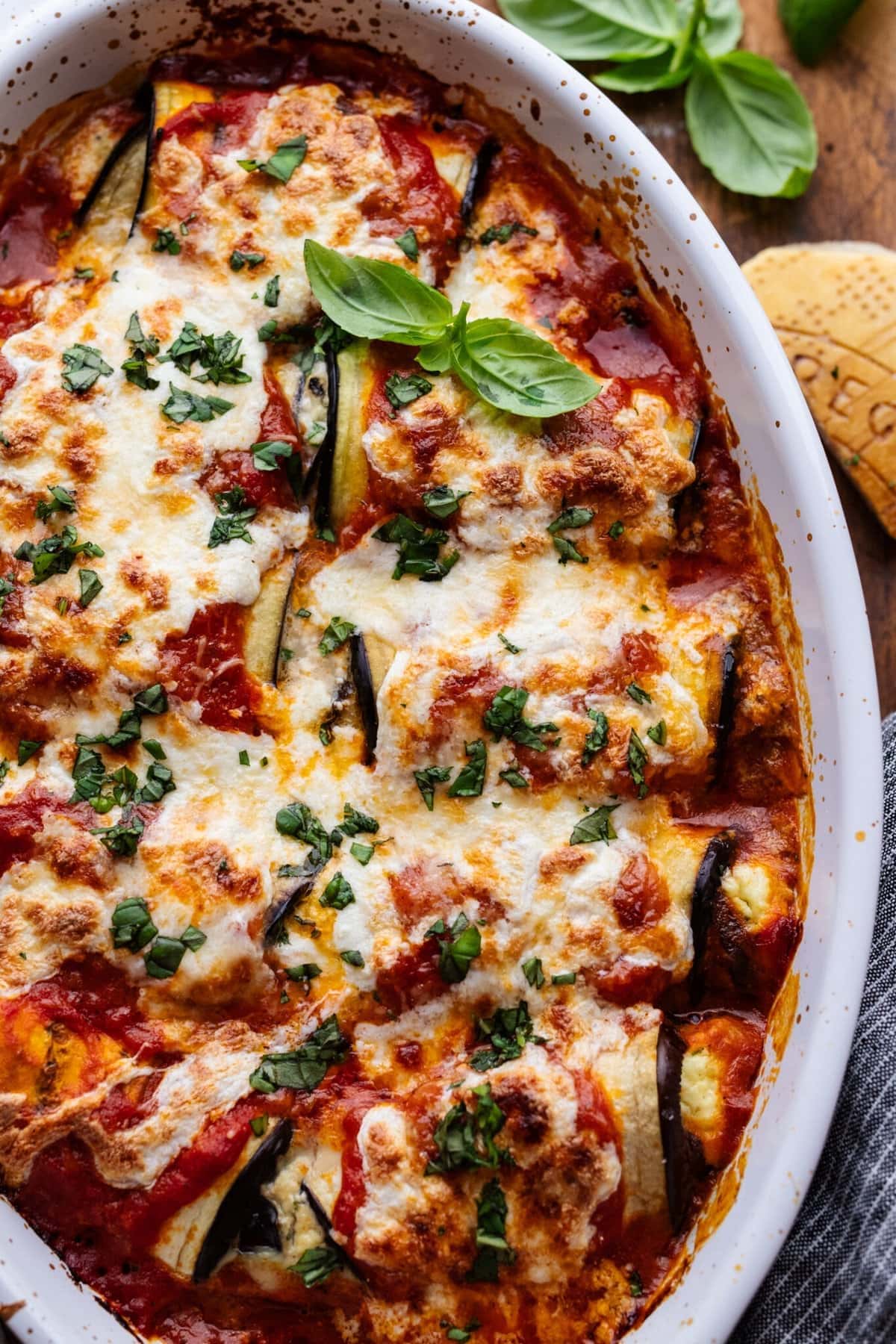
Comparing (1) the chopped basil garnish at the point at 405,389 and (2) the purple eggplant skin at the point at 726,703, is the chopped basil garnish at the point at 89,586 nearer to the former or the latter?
(1) the chopped basil garnish at the point at 405,389

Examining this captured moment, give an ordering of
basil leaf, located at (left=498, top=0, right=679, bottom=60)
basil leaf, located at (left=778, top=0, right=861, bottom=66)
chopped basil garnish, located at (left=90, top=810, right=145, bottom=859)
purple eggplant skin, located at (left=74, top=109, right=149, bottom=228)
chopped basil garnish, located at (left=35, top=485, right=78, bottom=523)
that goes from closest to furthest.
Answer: chopped basil garnish, located at (left=90, top=810, right=145, bottom=859) → chopped basil garnish, located at (left=35, top=485, right=78, bottom=523) → purple eggplant skin, located at (left=74, top=109, right=149, bottom=228) → basil leaf, located at (left=498, top=0, right=679, bottom=60) → basil leaf, located at (left=778, top=0, right=861, bottom=66)

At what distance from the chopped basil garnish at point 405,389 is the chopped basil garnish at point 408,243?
1.02 feet

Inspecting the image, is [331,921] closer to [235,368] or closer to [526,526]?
[526,526]

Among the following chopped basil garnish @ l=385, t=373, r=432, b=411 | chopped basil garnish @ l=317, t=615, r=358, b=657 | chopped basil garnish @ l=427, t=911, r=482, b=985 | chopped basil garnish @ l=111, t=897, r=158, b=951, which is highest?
chopped basil garnish @ l=385, t=373, r=432, b=411

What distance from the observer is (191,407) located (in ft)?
9.30

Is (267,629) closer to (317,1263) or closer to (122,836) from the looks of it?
(122,836)

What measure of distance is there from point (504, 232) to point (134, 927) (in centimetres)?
182

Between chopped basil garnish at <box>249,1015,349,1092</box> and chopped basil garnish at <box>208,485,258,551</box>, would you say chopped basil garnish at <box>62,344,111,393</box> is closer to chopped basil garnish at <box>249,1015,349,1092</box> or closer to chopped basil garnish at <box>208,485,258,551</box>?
chopped basil garnish at <box>208,485,258,551</box>

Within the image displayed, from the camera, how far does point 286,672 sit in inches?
113

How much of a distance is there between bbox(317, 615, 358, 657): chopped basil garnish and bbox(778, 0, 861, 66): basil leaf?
89.5 inches

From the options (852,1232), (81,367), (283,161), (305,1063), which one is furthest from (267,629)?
(852,1232)

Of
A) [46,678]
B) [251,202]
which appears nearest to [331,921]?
[46,678]

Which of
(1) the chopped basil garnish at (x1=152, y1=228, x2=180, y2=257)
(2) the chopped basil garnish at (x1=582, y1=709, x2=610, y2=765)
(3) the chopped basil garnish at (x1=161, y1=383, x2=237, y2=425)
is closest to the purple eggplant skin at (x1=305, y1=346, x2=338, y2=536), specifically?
(3) the chopped basil garnish at (x1=161, y1=383, x2=237, y2=425)

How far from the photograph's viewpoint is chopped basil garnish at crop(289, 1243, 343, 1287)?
2.56 meters
